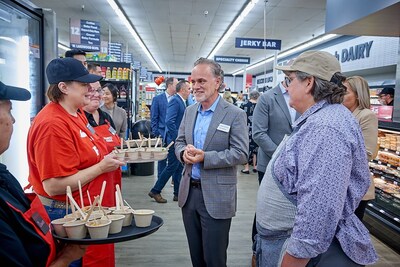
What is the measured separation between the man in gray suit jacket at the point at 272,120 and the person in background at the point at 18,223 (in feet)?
7.18

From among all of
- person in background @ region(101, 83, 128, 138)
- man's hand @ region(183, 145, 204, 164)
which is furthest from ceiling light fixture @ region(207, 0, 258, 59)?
man's hand @ region(183, 145, 204, 164)

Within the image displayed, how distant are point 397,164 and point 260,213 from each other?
3331 mm

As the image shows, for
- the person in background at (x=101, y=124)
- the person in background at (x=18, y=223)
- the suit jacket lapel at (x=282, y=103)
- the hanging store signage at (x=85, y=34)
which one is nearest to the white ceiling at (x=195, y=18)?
the hanging store signage at (x=85, y=34)

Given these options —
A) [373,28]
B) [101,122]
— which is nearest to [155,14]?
[373,28]

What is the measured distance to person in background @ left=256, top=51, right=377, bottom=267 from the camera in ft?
4.32

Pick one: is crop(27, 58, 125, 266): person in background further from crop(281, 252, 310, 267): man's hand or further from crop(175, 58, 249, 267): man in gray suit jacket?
crop(281, 252, 310, 267): man's hand

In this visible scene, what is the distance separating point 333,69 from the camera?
147cm

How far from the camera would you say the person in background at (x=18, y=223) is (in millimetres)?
1077

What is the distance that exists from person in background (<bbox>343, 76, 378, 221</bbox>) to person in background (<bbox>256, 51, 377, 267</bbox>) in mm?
1581

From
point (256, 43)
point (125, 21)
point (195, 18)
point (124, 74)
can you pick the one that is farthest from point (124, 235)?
point (125, 21)

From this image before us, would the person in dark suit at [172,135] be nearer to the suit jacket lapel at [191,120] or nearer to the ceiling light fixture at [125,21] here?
the suit jacket lapel at [191,120]

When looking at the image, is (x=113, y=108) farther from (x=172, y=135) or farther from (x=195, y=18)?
(x=195, y=18)

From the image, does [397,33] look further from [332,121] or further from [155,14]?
[155,14]

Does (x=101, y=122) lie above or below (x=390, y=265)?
above
